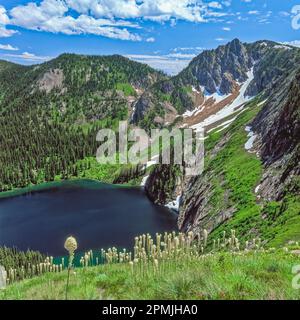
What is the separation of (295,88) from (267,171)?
2262 cm

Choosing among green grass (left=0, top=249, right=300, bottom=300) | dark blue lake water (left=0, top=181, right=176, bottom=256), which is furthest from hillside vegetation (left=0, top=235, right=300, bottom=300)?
dark blue lake water (left=0, top=181, right=176, bottom=256)

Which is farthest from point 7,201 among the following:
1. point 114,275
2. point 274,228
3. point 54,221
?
point 114,275

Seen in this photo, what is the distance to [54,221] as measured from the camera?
134 meters

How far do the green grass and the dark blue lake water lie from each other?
88.6 metres

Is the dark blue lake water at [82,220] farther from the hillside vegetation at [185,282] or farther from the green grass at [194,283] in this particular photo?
the green grass at [194,283]

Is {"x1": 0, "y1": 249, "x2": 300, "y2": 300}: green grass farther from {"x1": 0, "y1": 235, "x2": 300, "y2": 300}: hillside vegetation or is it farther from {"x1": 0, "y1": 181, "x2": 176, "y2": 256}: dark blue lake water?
{"x1": 0, "y1": 181, "x2": 176, "y2": 256}: dark blue lake water

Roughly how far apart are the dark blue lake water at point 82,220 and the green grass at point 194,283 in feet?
291

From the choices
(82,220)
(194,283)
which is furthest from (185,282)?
(82,220)

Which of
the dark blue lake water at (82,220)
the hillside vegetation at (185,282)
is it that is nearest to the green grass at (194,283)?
the hillside vegetation at (185,282)

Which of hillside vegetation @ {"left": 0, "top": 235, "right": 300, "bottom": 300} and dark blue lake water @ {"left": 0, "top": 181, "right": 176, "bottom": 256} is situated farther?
dark blue lake water @ {"left": 0, "top": 181, "right": 176, "bottom": 256}

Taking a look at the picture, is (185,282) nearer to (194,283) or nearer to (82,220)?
(194,283)

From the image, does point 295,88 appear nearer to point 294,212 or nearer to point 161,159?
point 294,212

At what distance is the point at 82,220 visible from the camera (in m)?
133

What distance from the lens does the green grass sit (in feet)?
26.9
